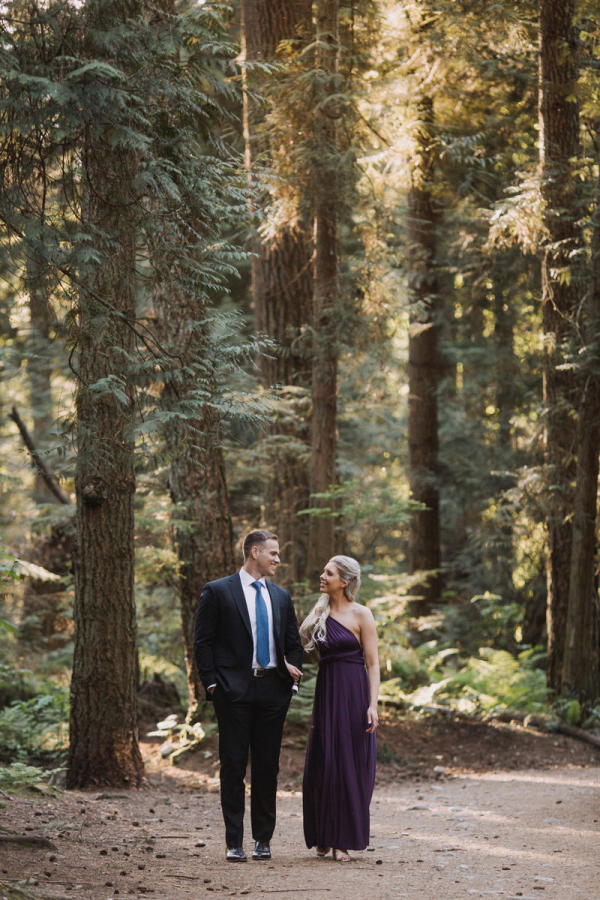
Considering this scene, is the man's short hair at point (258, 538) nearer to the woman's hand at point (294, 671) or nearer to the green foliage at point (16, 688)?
the woman's hand at point (294, 671)

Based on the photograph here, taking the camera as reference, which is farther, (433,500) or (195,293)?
(433,500)

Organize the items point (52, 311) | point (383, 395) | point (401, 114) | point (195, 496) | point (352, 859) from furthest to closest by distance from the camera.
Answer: point (383, 395), point (401, 114), point (195, 496), point (352, 859), point (52, 311)

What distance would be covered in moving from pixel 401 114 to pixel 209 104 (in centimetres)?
647

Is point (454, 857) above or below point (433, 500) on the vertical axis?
below

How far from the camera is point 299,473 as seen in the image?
12.6 meters

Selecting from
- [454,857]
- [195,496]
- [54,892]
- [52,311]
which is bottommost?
[454,857]

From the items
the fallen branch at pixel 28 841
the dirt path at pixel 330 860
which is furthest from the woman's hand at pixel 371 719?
the fallen branch at pixel 28 841

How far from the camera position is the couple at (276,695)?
18.4 ft

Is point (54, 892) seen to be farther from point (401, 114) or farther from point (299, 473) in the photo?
point (401, 114)

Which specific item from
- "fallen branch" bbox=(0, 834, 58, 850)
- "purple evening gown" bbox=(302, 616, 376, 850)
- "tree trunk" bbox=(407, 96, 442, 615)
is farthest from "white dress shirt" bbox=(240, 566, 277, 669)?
"tree trunk" bbox=(407, 96, 442, 615)

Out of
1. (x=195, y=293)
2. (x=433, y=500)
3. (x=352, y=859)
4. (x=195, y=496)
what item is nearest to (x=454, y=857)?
(x=352, y=859)

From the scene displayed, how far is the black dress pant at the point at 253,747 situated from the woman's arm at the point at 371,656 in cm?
59

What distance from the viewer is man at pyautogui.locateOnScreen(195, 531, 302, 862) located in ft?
18.4

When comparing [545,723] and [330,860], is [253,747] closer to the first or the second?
[330,860]
